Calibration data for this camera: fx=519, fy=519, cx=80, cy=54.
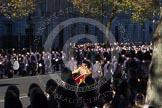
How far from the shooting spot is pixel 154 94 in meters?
10.6

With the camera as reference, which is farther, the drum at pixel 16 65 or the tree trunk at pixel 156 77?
the drum at pixel 16 65

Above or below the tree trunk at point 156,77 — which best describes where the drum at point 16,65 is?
below

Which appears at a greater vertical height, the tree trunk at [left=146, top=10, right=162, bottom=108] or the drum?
the tree trunk at [left=146, top=10, right=162, bottom=108]

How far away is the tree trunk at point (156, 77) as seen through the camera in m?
10.5

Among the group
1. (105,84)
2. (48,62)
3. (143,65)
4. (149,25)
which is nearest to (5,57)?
(48,62)

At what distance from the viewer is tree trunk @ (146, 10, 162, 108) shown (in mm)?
10531

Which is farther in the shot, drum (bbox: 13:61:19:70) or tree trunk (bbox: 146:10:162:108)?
drum (bbox: 13:61:19:70)

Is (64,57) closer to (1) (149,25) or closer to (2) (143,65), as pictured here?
(2) (143,65)

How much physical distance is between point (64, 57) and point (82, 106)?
22.3 meters

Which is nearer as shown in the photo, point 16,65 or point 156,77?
point 156,77

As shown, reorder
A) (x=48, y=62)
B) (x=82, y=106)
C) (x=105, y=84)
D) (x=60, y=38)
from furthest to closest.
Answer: (x=60, y=38) → (x=48, y=62) → (x=105, y=84) → (x=82, y=106)

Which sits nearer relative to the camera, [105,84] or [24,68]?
[105,84]

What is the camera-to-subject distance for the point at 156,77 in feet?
34.7

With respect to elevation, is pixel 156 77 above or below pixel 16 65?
above
